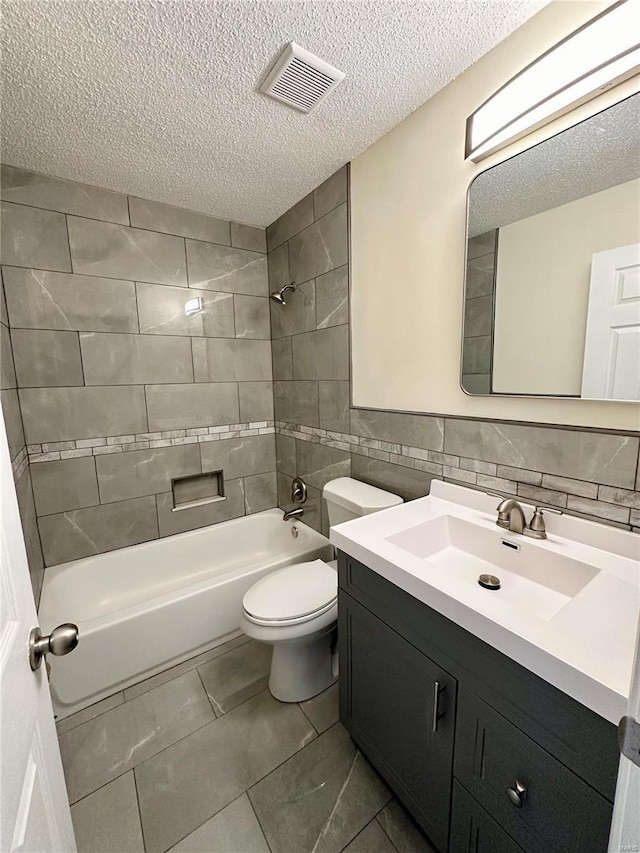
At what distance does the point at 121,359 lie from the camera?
6.68ft

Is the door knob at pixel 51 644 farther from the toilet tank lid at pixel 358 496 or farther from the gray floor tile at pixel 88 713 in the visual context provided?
the gray floor tile at pixel 88 713

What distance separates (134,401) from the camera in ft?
6.91

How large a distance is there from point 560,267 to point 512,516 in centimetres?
78

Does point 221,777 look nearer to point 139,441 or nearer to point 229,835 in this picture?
point 229,835

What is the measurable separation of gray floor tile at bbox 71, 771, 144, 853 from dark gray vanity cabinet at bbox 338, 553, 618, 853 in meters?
0.76

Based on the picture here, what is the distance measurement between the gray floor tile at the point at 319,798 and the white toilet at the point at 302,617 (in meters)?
0.25

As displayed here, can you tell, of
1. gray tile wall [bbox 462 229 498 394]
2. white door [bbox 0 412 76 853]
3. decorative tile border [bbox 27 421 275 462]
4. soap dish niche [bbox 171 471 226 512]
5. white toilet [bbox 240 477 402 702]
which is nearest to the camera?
white door [bbox 0 412 76 853]

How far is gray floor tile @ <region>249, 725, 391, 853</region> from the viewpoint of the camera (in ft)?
3.51

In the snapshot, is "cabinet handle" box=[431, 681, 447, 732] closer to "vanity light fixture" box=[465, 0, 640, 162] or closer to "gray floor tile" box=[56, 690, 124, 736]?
"gray floor tile" box=[56, 690, 124, 736]

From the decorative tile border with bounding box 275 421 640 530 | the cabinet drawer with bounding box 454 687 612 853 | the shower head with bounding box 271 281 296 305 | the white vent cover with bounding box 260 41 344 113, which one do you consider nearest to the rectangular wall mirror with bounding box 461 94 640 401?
the decorative tile border with bounding box 275 421 640 530

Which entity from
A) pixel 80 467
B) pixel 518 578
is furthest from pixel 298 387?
pixel 518 578

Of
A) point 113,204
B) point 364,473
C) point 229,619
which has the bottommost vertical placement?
point 229,619

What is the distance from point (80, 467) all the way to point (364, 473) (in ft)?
5.33

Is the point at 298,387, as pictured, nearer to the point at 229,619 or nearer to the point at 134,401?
the point at 134,401
